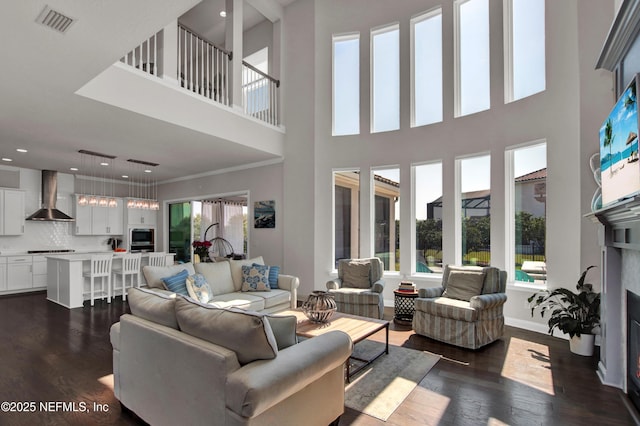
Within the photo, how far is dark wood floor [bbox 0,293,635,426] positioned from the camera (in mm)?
2461

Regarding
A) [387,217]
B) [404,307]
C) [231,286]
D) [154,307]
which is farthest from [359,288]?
[154,307]

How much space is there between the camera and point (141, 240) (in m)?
9.42

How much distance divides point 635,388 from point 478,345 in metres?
1.35

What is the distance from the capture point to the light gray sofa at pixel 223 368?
1705 millimetres

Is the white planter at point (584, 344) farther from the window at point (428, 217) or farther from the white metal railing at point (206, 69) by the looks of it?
the white metal railing at point (206, 69)

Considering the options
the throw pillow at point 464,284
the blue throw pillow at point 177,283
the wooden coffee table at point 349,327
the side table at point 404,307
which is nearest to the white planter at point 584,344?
the throw pillow at point 464,284

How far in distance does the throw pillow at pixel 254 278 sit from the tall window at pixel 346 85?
3.11 meters

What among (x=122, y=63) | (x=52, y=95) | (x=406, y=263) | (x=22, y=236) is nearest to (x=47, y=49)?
(x=52, y=95)

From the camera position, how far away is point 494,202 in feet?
16.4

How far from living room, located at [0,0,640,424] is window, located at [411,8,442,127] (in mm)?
128

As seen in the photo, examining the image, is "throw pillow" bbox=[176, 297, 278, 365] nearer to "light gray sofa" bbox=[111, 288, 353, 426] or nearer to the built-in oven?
"light gray sofa" bbox=[111, 288, 353, 426]

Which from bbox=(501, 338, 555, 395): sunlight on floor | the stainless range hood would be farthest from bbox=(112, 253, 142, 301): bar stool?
bbox=(501, 338, 555, 395): sunlight on floor

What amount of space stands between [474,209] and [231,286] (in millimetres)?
3958

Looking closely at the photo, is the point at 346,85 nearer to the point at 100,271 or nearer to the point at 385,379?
the point at 385,379
